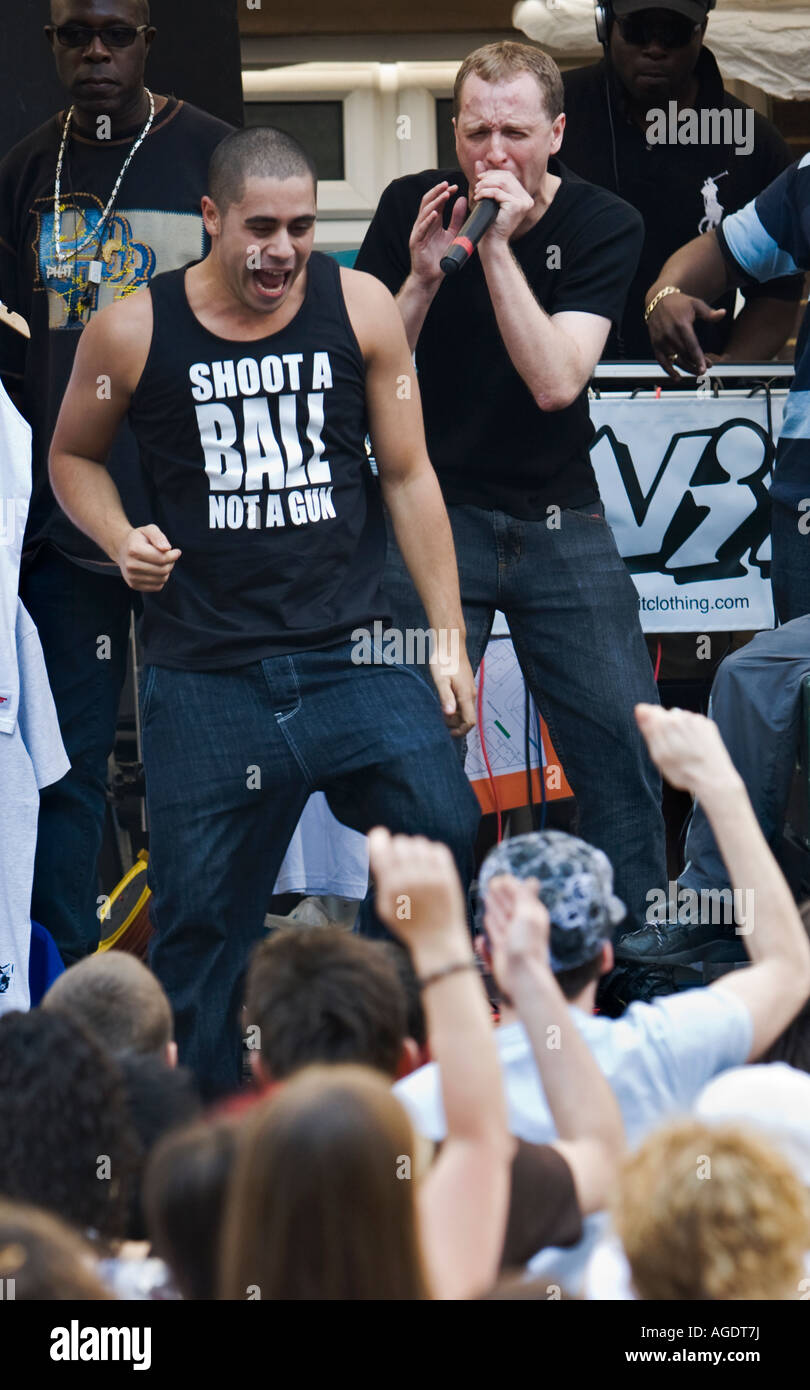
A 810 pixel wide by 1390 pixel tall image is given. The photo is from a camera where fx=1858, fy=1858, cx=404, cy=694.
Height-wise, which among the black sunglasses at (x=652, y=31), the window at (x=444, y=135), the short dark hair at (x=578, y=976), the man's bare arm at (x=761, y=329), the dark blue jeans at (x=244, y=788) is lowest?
the short dark hair at (x=578, y=976)

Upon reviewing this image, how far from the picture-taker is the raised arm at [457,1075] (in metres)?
2.10

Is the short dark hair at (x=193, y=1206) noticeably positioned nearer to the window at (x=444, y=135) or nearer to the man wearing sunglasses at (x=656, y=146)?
the man wearing sunglasses at (x=656, y=146)

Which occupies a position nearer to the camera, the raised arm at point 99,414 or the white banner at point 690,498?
the raised arm at point 99,414

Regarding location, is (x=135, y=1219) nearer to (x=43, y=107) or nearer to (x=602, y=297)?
(x=602, y=297)

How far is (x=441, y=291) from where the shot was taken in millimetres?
4453

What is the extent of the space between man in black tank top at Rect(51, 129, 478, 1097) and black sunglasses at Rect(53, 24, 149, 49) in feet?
2.79

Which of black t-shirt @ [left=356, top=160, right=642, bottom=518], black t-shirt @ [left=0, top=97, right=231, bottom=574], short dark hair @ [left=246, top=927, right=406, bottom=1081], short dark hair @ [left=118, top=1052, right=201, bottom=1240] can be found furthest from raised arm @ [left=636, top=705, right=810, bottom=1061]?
black t-shirt @ [left=0, top=97, right=231, bottom=574]

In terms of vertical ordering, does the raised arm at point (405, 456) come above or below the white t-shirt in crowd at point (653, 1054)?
above

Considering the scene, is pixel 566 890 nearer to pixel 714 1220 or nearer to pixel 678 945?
pixel 714 1220

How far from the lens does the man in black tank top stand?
378cm

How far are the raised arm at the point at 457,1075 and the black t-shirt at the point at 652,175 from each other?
3.58 meters

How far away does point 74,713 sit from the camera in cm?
457

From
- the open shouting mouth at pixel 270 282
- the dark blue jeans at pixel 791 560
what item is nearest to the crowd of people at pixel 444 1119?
the open shouting mouth at pixel 270 282

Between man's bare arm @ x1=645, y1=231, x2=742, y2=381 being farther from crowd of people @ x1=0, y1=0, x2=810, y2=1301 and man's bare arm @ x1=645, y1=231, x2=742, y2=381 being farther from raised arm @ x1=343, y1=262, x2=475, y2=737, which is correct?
raised arm @ x1=343, y1=262, x2=475, y2=737
